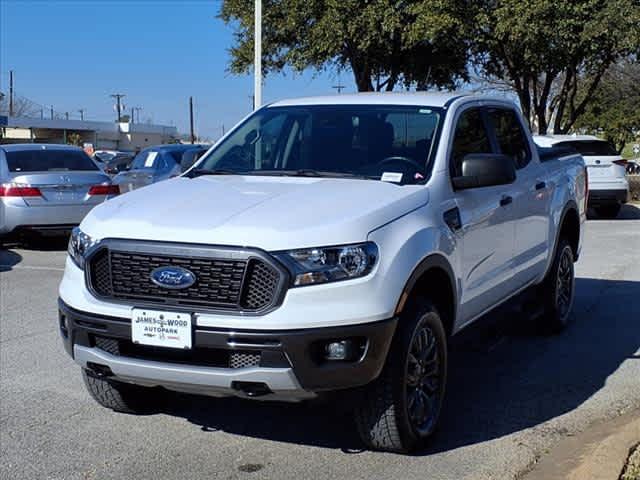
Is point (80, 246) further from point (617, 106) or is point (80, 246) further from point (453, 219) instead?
point (617, 106)

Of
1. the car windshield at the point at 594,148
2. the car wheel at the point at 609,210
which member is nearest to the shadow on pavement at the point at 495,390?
the car windshield at the point at 594,148

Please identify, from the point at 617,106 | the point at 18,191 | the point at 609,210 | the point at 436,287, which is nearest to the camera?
the point at 436,287

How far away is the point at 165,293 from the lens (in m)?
4.20

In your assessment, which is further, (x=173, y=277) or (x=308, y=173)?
(x=308, y=173)

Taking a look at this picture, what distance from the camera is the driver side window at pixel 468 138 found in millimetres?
5453

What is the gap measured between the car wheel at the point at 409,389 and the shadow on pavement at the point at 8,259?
7862 mm

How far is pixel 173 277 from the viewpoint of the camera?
4.16m

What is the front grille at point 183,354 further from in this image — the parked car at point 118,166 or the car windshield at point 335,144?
the parked car at point 118,166

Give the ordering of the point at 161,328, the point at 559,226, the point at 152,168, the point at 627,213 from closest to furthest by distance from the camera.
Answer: the point at 161,328
the point at 559,226
the point at 152,168
the point at 627,213


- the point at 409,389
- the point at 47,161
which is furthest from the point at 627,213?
the point at 409,389

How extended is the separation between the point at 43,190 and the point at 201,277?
29.9 feet

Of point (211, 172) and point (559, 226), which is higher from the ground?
point (211, 172)

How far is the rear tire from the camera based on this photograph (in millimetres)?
5121

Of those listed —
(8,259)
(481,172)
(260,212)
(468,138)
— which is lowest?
(8,259)
